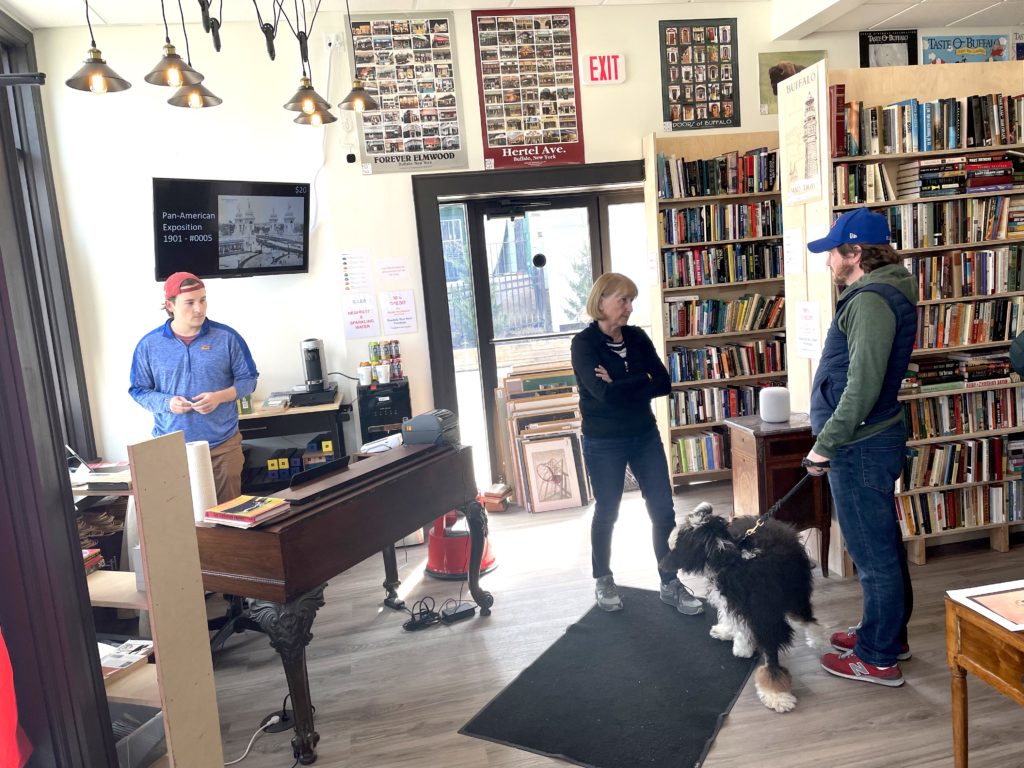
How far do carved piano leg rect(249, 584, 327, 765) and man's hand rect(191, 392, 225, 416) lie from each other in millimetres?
1272

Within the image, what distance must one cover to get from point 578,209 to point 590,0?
141 centimetres

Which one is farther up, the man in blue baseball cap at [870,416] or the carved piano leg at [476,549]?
the man in blue baseball cap at [870,416]

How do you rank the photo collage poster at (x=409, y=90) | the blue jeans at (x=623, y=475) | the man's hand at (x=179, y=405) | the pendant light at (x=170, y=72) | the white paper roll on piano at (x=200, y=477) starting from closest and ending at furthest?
the white paper roll on piano at (x=200, y=477) → the pendant light at (x=170, y=72) → the blue jeans at (x=623, y=475) → the man's hand at (x=179, y=405) → the photo collage poster at (x=409, y=90)

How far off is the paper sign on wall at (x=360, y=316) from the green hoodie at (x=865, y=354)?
128 inches

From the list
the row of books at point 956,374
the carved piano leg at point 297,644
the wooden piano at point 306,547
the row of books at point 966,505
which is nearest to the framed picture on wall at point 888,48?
the row of books at point 956,374

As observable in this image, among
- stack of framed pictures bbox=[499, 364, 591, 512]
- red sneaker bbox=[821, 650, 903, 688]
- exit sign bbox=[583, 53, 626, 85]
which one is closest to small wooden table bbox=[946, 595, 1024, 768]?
red sneaker bbox=[821, 650, 903, 688]

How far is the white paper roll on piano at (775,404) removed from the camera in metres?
3.64

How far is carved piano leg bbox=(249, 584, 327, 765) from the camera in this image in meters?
2.50

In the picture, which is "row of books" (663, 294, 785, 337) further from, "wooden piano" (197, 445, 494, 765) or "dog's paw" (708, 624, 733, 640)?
"wooden piano" (197, 445, 494, 765)

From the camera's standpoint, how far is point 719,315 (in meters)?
5.20

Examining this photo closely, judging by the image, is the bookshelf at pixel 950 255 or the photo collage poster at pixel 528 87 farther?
the photo collage poster at pixel 528 87

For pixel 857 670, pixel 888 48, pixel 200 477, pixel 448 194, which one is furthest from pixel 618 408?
pixel 888 48

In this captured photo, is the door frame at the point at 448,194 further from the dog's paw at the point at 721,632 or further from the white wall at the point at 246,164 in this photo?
the dog's paw at the point at 721,632

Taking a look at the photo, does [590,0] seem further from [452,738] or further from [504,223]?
[452,738]
